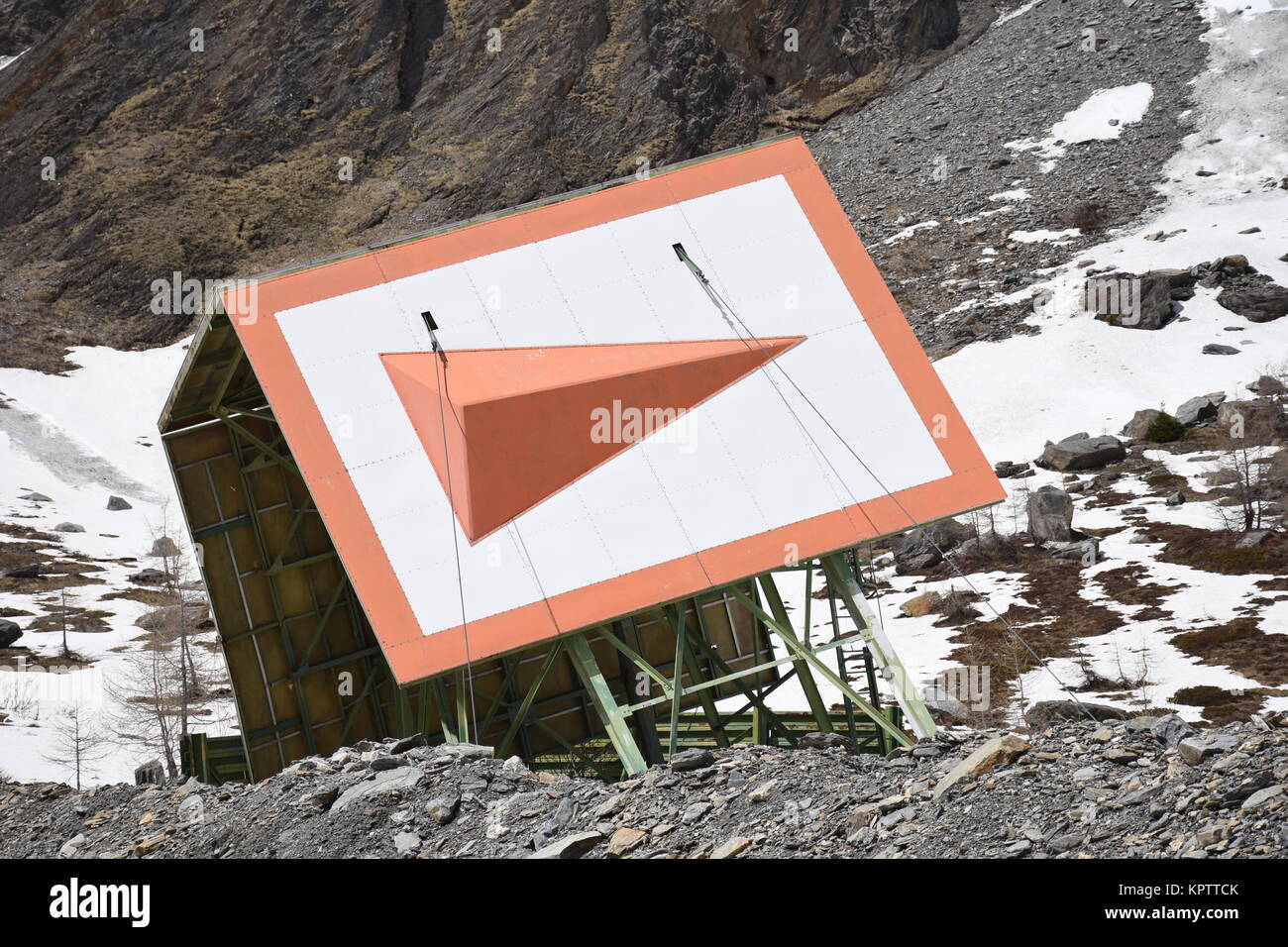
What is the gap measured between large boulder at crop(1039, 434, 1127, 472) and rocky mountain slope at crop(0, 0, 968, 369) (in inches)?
2065

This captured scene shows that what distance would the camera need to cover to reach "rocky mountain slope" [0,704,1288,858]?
453 inches

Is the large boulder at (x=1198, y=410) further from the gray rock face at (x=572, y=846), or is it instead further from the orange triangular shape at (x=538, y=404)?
the gray rock face at (x=572, y=846)

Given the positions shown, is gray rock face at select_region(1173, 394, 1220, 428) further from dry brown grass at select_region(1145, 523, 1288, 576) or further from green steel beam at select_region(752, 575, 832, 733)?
green steel beam at select_region(752, 575, 832, 733)

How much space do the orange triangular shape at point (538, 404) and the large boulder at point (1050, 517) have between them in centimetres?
3465

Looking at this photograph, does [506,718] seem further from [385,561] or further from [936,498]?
[936,498]

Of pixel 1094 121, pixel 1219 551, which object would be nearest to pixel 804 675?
pixel 1219 551

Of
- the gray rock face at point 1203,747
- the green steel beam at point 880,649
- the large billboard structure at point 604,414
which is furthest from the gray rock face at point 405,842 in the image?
the gray rock face at point 1203,747

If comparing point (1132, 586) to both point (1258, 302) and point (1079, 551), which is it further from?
point (1258, 302)

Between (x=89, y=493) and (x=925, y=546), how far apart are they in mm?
46316

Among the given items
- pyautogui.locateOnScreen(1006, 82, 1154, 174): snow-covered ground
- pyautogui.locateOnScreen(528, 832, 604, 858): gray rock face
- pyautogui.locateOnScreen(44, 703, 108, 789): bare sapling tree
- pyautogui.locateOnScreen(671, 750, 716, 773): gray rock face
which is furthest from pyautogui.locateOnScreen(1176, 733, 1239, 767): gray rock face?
pyautogui.locateOnScreen(1006, 82, 1154, 174): snow-covered ground

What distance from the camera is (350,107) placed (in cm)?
10650

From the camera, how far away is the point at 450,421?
19.4 metres

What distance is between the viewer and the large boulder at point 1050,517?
169ft
